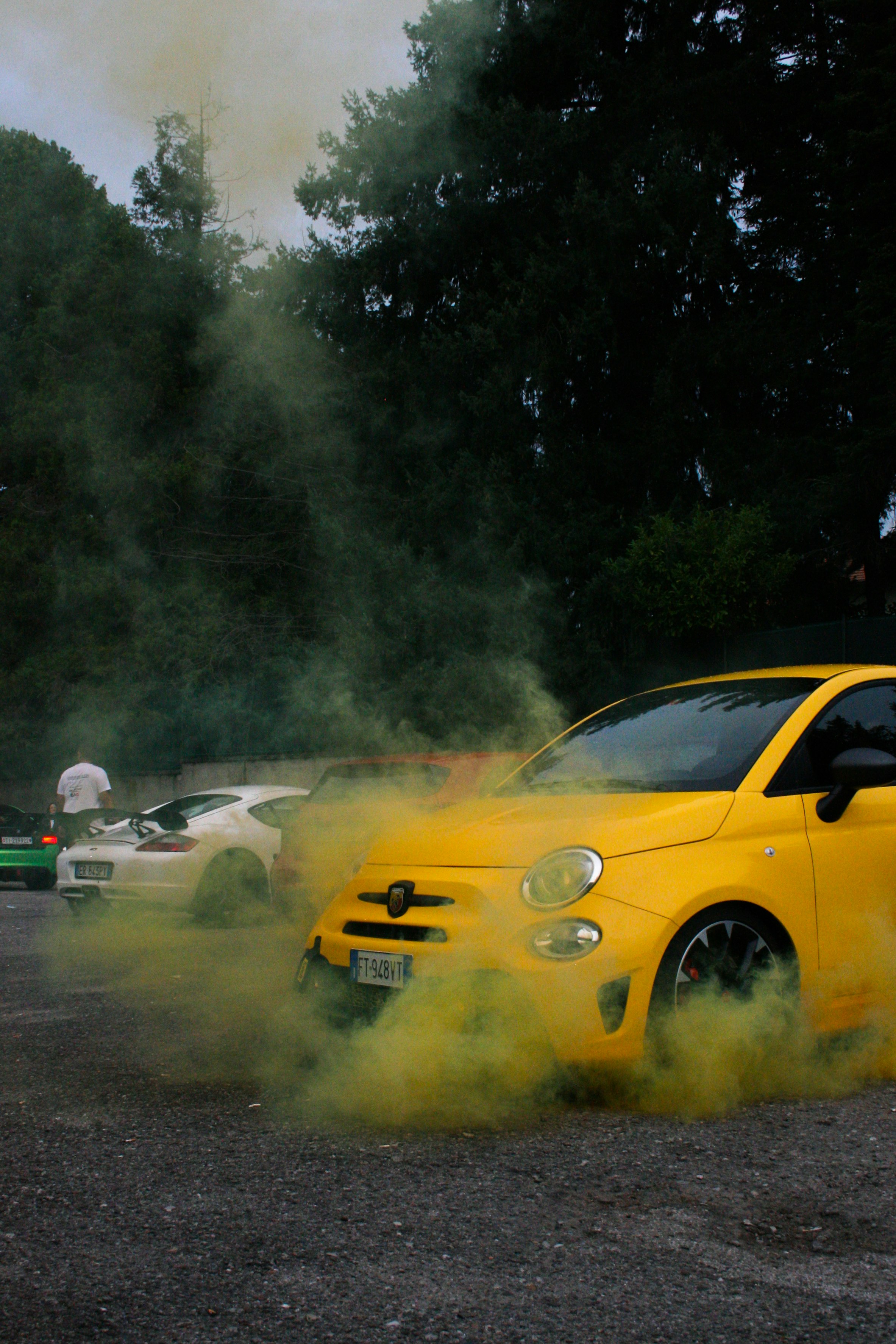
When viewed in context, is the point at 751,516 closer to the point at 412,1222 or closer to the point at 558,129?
the point at 558,129

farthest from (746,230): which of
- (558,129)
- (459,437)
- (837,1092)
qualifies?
(837,1092)

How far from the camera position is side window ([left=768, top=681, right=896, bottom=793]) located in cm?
437

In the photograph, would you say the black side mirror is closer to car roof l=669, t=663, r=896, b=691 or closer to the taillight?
car roof l=669, t=663, r=896, b=691

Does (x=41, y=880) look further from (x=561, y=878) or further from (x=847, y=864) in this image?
(x=847, y=864)

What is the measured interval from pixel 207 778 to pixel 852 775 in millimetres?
17306

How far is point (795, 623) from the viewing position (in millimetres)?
17531

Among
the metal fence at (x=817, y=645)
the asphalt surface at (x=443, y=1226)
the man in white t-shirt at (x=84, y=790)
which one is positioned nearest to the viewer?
the asphalt surface at (x=443, y=1226)

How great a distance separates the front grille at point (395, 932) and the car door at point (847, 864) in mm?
1321

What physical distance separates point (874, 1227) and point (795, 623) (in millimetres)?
15355

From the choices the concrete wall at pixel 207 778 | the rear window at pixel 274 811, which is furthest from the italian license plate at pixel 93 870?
the concrete wall at pixel 207 778

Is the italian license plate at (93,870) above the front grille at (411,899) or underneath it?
underneath

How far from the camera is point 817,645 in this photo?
1348 centimetres

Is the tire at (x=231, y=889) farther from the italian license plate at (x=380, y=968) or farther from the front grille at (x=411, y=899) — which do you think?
the italian license plate at (x=380, y=968)

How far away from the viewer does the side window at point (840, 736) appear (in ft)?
14.3
